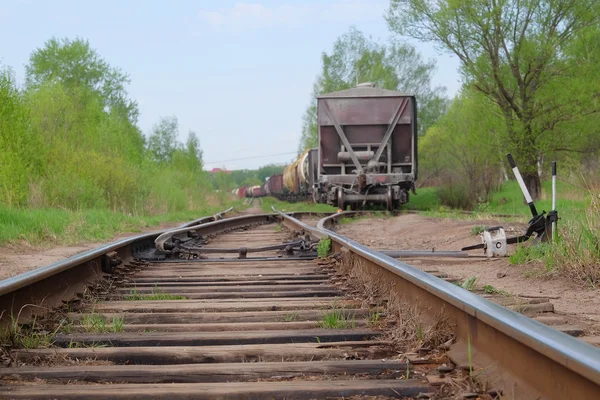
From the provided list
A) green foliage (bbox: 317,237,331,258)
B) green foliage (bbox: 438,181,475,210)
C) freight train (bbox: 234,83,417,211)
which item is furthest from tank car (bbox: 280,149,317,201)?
green foliage (bbox: 317,237,331,258)

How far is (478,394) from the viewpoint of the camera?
2.05 meters

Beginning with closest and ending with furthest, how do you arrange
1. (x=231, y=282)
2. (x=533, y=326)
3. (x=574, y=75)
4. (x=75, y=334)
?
(x=533, y=326) → (x=75, y=334) → (x=231, y=282) → (x=574, y=75)

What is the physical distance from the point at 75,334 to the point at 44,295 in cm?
72

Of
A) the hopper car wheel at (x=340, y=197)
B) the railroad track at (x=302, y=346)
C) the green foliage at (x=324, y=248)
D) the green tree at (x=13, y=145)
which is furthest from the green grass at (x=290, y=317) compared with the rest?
the hopper car wheel at (x=340, y=197)

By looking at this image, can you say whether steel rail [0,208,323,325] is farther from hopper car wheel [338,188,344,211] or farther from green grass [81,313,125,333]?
hopper car wheel [338,188,344,211]

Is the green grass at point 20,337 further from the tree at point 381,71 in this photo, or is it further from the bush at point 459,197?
the tree at point 381,71

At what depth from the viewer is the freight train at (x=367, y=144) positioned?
17.2 meters

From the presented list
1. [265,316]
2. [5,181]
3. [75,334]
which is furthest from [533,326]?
[5,181]

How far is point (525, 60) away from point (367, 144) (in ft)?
25.2

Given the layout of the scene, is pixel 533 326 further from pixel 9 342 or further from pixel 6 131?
pixel 6 131

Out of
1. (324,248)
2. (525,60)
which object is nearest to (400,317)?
(324,248)

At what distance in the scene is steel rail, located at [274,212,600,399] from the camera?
159cm

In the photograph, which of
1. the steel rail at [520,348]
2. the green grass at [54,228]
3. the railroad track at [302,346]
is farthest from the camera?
the green grass at [54,228]

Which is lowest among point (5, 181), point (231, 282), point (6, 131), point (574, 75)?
point (231, 282)
